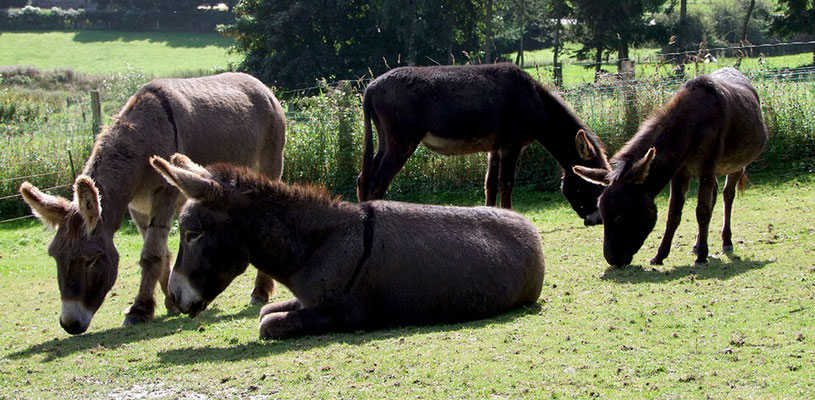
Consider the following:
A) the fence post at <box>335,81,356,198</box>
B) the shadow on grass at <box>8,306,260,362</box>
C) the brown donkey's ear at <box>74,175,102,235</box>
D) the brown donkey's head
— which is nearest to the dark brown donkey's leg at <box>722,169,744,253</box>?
the shadow on grass at <box>8,306,260,362</box>

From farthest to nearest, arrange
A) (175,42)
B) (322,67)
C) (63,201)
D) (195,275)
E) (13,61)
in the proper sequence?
(175,42), (13,61), (322,67), (63,201), (195,275)

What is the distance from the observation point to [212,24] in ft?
238

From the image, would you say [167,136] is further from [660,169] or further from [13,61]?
[13,61]

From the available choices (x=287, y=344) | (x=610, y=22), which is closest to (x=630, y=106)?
(x=287, y=344)

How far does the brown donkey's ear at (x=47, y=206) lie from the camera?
700 cm

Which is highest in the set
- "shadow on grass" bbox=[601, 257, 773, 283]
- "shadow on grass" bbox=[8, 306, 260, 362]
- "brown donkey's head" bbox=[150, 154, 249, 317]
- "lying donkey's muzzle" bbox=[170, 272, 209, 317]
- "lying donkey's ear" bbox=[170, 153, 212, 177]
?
"lying donkey's ear" bbox=[170, 153, 212, 177]

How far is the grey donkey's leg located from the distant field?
145 ft

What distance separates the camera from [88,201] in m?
6.98

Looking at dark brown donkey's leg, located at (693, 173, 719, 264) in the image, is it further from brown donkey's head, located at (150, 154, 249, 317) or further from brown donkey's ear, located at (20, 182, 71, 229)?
brown donkey's ear, located at (20, 182, 71, 229)

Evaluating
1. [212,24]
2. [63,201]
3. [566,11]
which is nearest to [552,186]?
[63,201]

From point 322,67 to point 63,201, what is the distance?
3452cm

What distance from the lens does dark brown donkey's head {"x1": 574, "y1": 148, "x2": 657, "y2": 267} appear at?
849 cm

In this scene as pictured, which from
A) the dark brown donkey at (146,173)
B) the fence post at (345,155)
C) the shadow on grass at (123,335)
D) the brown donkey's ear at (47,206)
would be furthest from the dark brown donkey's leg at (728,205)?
the fence post at (345,155)

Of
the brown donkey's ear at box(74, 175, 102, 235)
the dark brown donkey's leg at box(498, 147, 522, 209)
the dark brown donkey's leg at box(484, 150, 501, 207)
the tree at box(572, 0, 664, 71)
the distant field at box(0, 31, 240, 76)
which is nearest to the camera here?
the brown donkey's ear at box(74, 175, 102, 235)
